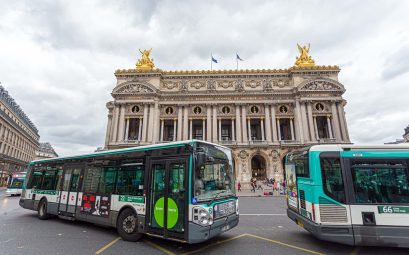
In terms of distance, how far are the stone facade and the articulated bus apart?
93.5ft

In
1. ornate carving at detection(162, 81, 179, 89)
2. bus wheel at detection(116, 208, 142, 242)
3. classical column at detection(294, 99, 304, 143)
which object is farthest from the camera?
ornate carving at detection(162, 81, 179, 89)

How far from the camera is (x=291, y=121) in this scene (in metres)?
37.9

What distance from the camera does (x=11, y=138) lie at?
149ft

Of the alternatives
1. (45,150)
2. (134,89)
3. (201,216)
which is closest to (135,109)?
(134,89)

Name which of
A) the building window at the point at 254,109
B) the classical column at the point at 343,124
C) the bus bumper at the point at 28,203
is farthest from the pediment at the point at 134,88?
the classical column at the point at 343,124

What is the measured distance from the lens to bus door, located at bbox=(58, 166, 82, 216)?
8875 mm

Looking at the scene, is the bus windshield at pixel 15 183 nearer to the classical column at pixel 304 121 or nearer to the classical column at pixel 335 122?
the classical column at pixel 304 121

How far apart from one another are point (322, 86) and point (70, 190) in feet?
134

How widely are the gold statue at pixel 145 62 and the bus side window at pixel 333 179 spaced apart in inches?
1608

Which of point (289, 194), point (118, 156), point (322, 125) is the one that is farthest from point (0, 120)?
point (322, 125)

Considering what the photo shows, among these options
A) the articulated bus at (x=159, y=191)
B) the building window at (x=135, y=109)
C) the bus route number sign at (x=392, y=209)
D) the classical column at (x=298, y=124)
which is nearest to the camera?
the bus route number sign at (x=392, y=209)

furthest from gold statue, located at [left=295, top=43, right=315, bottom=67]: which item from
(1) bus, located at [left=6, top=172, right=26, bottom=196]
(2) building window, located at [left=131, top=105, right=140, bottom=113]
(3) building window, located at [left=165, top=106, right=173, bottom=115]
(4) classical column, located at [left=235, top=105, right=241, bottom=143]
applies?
(1) bus, located at [left=6, top=172, right=26, bottom=196]

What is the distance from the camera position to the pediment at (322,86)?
121ft

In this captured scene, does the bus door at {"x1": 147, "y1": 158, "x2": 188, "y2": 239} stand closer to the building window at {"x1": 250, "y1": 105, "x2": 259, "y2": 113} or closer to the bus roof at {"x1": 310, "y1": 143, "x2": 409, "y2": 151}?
the bus roof at {"x1": 310, "y1": 143, "x2": 409, "y2": 151}
